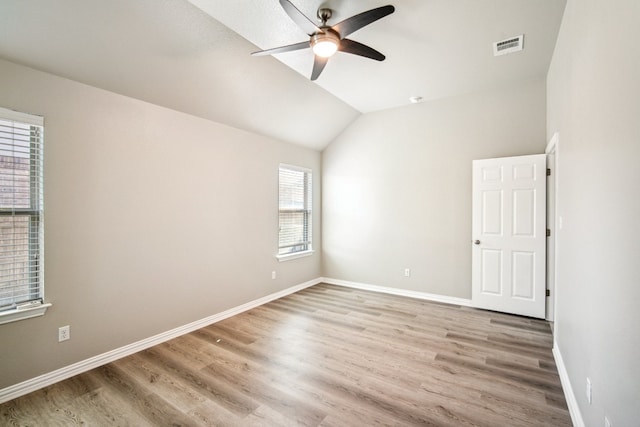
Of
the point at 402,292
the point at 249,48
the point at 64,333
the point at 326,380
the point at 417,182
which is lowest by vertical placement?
the point at 326,380

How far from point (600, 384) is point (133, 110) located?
4.01 metres

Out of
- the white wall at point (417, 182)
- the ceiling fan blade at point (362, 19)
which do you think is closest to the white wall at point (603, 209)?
the ceiling fan blade at point (362, 19)

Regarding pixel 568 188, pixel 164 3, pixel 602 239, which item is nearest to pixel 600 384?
pixel 602 239

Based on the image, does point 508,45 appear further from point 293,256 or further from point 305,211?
point 293,256

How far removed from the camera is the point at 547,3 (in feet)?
7.64

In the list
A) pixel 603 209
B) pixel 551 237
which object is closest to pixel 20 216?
pixel 603 209

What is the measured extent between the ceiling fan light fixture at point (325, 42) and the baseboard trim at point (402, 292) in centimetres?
369

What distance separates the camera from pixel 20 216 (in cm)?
226

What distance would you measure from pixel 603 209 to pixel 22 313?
3.82 m

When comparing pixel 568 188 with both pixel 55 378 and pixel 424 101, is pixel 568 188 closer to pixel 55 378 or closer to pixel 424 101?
pixel 424 101

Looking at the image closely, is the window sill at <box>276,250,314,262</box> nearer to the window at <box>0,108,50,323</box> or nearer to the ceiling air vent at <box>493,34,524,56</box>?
the window at <box>0,108,50,323</box>

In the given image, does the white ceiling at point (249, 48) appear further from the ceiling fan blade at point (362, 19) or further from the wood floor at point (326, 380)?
the wood floor at point (326, 380)

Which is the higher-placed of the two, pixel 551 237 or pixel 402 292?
pixel 551 237

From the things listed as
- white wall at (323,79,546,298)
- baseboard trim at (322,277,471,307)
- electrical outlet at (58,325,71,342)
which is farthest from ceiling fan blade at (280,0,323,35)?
baseboard trim at (322,277,471,307)
